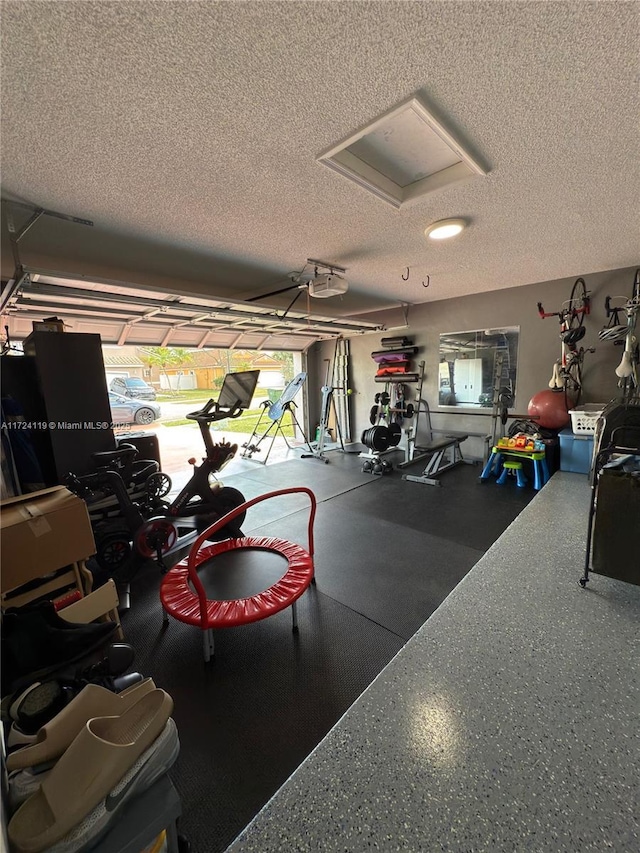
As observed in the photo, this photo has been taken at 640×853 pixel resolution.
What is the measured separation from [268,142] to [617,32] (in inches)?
52.0

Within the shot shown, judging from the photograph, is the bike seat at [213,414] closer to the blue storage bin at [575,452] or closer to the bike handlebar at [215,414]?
the bike handlebar at [215,414]

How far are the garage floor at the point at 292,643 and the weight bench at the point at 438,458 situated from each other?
34.8 inches

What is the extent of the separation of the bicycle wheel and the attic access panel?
112 inches

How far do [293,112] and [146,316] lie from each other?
346cm

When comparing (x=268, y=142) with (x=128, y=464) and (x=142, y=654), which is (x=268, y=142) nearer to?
(x=128, y=464)

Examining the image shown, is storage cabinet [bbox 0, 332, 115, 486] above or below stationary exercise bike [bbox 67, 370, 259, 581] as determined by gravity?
above

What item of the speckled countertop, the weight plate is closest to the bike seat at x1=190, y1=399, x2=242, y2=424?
the speckled countertop

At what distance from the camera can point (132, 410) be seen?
6.27 metres

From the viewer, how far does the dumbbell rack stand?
524 cm

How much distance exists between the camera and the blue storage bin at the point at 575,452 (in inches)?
150

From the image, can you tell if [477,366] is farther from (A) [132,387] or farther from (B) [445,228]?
(A) [132,387]

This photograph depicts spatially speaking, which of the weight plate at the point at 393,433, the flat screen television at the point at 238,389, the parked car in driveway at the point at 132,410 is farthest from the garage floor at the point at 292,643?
the parked car in driveway at the point at 132,410

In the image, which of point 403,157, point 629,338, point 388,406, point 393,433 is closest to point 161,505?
point 403,157

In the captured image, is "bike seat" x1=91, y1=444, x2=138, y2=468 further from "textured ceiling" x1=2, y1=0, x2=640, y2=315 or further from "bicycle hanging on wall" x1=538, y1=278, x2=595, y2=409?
"bicycle hanging on wall" x1=538, y1=278, x2=595, y2=409
